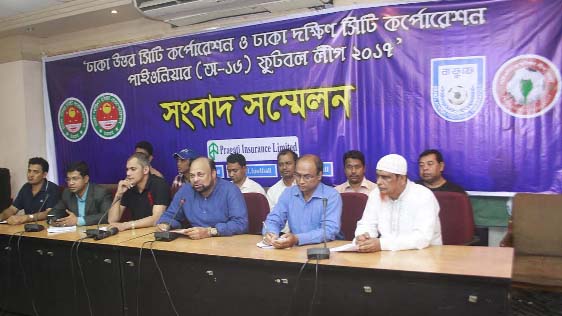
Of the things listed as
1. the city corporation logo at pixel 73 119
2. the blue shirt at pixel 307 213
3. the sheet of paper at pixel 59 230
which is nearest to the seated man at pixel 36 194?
the sheet of paper at pixel 59 230

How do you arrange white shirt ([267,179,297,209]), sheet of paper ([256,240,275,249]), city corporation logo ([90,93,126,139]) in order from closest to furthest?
sheet of paper ([256,240,275,249]) → white shirt ([267,179,297,209]) → city corporation logo ([90,93,126,139])

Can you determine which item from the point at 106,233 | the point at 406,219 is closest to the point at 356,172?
the point at 406,219

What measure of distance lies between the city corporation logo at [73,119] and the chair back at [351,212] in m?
3.88

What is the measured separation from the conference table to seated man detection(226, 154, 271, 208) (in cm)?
123

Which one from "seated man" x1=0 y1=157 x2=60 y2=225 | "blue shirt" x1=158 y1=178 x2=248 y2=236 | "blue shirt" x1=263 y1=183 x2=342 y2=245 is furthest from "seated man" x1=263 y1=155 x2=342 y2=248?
"seated man" x1=0 y1=157 x2=60 y2=225

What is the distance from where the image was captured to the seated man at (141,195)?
3781 mm

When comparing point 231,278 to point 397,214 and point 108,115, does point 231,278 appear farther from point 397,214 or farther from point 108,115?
point 108,115

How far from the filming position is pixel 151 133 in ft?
17.6

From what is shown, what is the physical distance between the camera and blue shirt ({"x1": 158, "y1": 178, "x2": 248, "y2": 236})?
3322 mm

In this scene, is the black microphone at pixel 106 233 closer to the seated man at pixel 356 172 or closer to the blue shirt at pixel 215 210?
the blue shirt at pixel 215 210

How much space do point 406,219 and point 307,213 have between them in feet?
2.16

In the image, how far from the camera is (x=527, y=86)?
138 inches

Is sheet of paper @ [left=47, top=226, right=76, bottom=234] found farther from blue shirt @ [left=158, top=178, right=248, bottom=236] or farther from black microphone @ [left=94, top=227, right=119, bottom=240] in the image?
blue shirt @ [left=158, top=178, right=248, bottom=236]

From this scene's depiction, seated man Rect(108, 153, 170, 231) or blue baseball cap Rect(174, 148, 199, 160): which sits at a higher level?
blue baseball cap Rect(174, 148, 199, 160)
